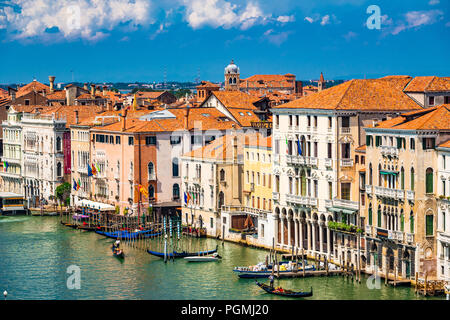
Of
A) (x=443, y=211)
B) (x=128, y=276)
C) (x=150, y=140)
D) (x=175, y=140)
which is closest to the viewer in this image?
(x=443, y=211)

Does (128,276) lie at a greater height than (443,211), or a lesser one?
lesser

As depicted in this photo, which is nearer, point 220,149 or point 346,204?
point 346,204

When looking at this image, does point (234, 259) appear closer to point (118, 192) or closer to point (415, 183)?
point (415, 183)

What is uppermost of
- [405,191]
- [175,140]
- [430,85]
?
[430,85]

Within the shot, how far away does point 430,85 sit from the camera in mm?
53344

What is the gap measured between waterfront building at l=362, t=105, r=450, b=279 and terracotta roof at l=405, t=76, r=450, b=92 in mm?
4499

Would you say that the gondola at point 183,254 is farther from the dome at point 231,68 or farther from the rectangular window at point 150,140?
the dome at point 231,68

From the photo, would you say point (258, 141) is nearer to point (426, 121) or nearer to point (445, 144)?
point (426, 121)

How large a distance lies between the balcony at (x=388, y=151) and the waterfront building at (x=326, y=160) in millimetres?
3348

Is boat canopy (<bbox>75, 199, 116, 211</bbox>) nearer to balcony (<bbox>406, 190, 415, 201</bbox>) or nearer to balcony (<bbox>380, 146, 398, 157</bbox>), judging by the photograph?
balcony (<bbox>380, 146, 398, 157</bbox>)

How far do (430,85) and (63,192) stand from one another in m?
34.6

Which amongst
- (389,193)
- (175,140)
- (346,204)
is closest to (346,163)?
(346,204)

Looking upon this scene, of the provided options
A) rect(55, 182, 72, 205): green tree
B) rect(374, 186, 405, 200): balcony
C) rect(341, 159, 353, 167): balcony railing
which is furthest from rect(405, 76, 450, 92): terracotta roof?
rect(55, 182, 72, 205): green tree

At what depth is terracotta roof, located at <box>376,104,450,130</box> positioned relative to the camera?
46469 millimetres
